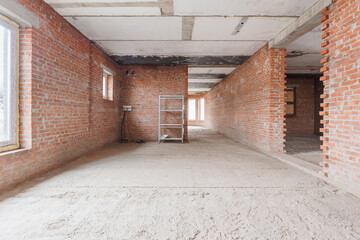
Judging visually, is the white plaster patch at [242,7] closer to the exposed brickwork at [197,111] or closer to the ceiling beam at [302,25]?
the ceiling beam at [302,25]

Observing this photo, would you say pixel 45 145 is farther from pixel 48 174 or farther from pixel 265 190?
pixel 265 190

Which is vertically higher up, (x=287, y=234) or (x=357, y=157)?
(x=357, y=157)

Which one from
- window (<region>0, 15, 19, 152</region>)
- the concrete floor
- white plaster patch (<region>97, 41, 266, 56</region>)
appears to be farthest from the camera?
white plaster patch (<region>97, 41, 266, 56</region>)

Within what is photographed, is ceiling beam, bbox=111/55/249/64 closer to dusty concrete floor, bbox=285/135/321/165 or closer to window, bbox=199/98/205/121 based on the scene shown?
dusty concrete floor, bbox=285/135/321/165

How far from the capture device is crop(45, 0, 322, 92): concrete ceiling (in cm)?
303

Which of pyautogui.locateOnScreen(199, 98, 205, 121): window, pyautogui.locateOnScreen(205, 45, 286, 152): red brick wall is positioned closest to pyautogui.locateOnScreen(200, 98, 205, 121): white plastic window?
pyautogui.locateOnScreen(199, 98, 205, 121): window

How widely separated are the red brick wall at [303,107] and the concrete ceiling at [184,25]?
4.22 meters

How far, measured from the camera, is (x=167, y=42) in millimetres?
4578

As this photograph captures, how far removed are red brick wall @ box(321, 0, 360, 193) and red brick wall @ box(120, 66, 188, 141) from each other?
452 cm

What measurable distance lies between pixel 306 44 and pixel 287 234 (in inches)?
197

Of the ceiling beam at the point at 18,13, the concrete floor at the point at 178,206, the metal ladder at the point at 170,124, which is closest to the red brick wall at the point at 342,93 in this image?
the concrete floor at the point at 178,206

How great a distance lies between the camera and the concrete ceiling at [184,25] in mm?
3033

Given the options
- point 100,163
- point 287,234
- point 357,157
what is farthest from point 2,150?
point 357,157

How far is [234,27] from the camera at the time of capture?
3.76m
